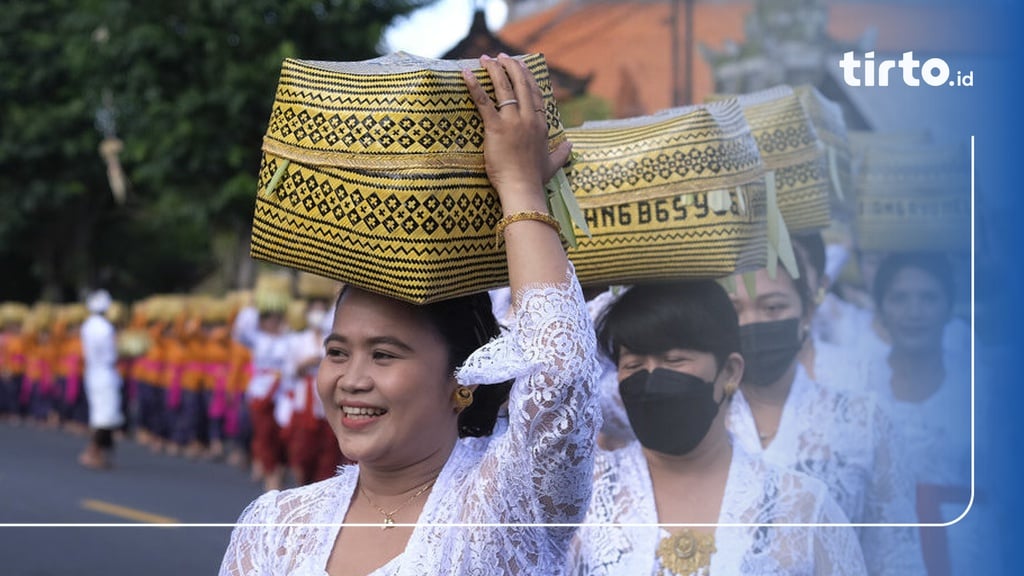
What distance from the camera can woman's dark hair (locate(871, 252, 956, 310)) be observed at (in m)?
2.85

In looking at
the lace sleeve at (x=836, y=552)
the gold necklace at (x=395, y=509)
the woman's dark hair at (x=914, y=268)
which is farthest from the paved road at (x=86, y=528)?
the woman's dark hair at (x=914, y=268)

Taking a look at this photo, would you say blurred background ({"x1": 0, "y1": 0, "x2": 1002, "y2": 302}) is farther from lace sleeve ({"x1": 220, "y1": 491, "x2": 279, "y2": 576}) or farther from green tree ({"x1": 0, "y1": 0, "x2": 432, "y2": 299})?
lace sleeve ({"x1": 220, "y1": 491, "x2": 279, "y2": 576})

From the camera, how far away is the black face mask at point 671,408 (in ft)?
9.72

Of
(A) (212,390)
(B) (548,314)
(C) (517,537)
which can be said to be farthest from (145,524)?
(A) (212,390)

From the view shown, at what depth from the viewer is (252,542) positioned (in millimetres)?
2205

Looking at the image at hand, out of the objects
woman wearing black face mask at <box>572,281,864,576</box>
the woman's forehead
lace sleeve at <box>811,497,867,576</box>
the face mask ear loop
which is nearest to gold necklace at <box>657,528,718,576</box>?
woman wearing black face mask at <box>572,281,864,576</box>

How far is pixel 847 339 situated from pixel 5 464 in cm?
183

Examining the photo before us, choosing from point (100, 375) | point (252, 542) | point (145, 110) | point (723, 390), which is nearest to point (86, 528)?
point (252, 542)

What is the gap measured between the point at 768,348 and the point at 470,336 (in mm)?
1341

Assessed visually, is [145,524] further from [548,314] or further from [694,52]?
[694,52]

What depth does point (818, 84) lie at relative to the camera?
3.03 meters

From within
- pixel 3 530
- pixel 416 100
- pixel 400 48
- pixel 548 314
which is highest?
pixel 400 48

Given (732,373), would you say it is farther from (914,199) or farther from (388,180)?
(388,180)

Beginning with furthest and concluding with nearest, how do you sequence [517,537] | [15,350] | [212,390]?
[212,390] < [15,350] < [517,537]
